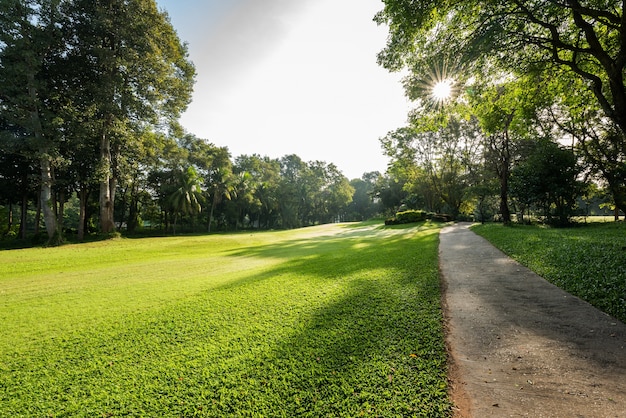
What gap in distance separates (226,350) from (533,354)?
11.6 ft

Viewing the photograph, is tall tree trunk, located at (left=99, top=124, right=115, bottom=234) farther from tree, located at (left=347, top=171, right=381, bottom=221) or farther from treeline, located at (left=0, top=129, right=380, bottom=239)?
tree, located at (left=347, top=171, right=381, bottom=221)

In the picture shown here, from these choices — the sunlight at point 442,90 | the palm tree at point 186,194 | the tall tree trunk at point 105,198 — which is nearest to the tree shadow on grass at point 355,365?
the sunlight at point 442,90

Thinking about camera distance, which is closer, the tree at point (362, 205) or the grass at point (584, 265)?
the grass at point (584, 265)

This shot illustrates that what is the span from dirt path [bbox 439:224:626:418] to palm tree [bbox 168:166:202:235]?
105ft

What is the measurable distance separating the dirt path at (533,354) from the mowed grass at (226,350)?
0.92 ft

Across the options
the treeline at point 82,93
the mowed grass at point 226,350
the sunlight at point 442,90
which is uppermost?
the treeline at point 82,93

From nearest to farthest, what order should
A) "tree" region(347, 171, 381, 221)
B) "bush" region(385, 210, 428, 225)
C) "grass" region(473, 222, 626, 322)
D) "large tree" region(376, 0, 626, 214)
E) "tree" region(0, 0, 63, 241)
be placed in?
"grass" region(473, 222, 626, 322)
"large tree" region(376, 0, 626, 214)
"tree" region(0, 0, 63, 241)
"bush" region(385, 210, 428, 225)
"tree" region(347, 171, 381, 221)

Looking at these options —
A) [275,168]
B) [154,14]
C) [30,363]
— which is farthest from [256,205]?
[30,363]

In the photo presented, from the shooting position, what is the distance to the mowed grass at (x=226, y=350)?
7.22ft

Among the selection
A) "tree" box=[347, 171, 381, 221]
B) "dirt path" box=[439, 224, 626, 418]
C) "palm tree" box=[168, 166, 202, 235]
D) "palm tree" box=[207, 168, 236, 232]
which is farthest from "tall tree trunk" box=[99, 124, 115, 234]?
"tree" box=[347, 171, 381, 221]

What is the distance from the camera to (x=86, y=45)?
17.6 m

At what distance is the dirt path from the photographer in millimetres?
2090

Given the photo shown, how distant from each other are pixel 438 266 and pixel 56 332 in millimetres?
8095

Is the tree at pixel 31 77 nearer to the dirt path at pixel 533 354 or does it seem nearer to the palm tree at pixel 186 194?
the palm tree at pixel 186 194
